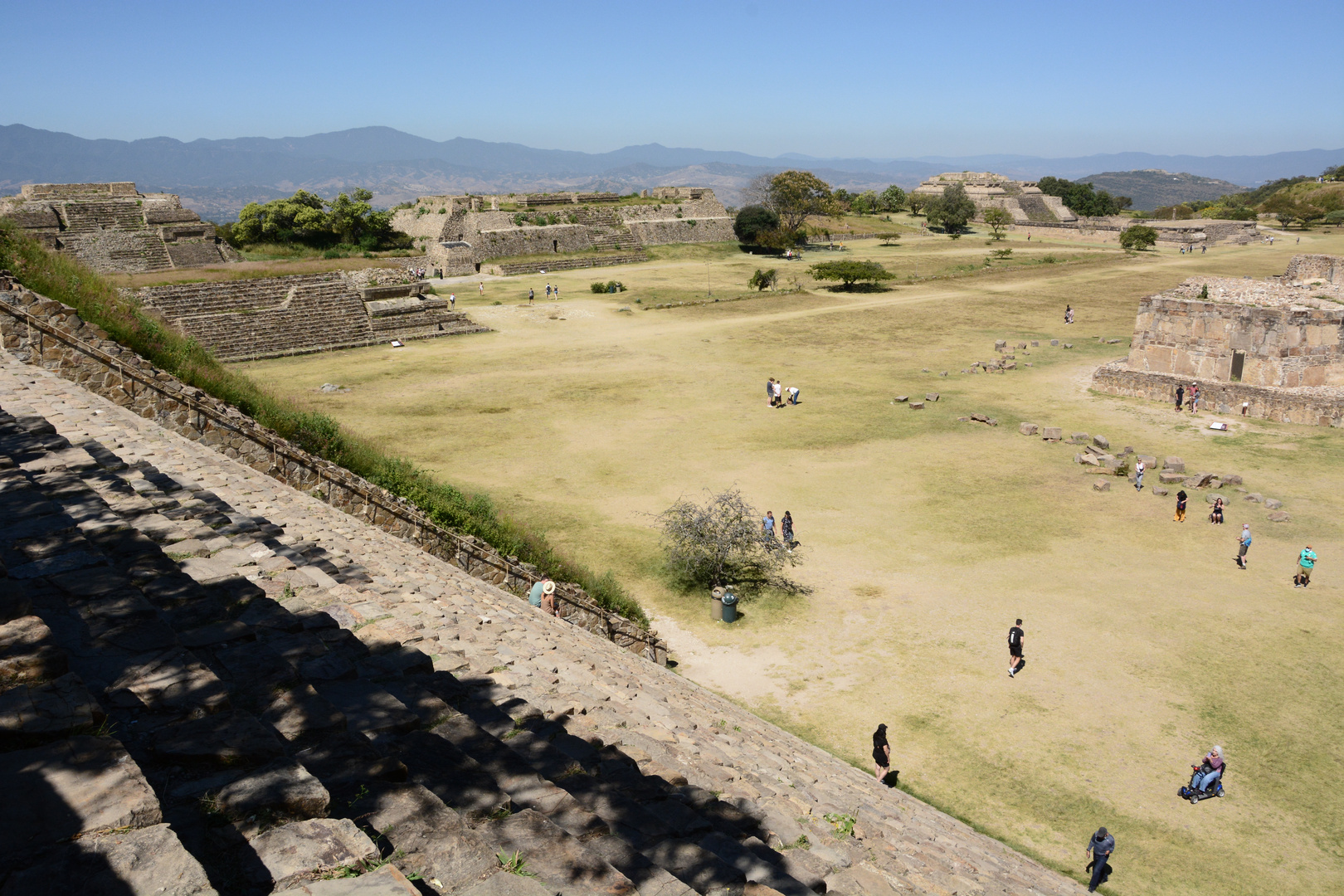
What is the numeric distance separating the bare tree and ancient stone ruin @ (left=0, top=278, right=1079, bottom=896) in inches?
135

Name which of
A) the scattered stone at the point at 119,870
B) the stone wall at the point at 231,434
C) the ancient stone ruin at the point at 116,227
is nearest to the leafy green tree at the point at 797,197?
the ancient stone ruin at the point at 116,227

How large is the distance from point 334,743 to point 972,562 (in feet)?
41.4

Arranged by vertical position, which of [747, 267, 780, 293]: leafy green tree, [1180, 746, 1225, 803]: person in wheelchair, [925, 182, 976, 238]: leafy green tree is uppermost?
[925, 182, 976, 238]: leafy green tree

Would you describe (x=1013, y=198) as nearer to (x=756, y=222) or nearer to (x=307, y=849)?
(x=756, y=222)

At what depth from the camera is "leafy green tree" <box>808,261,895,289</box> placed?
4634 centimetres

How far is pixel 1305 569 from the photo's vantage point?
13438 millimetres

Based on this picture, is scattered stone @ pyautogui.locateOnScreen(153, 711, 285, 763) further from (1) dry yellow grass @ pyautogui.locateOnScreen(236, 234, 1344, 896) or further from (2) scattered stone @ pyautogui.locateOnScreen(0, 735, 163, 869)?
(1) dry yellow grass @ pyautogui.locateOnScreen(236, 234, 1344, 896)

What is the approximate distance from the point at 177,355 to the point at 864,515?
12.9m

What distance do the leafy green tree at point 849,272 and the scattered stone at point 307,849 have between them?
151 ft

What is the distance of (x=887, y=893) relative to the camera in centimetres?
512

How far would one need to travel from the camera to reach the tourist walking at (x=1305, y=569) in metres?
13.3

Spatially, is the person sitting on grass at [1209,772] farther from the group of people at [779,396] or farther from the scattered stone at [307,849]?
the group of people at [779,396]

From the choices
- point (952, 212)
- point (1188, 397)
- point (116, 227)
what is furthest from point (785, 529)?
point (952, 212)

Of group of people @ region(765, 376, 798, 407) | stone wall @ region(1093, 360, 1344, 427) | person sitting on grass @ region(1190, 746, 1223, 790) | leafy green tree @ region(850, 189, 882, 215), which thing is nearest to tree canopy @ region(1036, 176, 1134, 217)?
leafy green tree @ region(850, 189, 882, 215)
